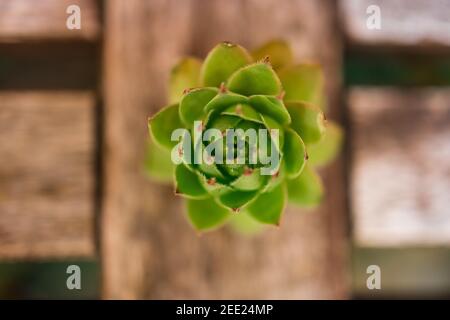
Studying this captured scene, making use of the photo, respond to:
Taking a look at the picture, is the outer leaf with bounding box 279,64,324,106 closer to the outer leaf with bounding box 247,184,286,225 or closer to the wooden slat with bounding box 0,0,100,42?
the outer leaf with bounding box 247,184,286,225

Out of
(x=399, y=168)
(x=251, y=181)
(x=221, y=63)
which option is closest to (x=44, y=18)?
(x=221, y=63)

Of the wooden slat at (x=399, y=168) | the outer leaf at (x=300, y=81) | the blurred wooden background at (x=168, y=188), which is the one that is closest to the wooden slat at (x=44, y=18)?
the blurred wooden background at (x=168, y=188)

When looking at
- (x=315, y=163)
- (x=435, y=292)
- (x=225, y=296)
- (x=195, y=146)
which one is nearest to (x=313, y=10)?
(x=315, y=163)

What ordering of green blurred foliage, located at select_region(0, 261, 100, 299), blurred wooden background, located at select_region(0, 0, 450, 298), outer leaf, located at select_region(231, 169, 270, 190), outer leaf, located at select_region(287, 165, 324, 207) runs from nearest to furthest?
outer leaf, located at select_region(231, 169, 270, 190)
outer leaf, located at select_region(287, 165, 324, 207)
blurred wooden background, located at select_region(0, 0, 450, 298)
green blurred foliage, located at select_region(0, 261, 100, 299)

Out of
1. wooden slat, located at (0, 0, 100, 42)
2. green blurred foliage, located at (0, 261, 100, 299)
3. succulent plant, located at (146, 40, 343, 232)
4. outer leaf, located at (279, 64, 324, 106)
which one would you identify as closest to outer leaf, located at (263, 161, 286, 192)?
succulent plant, located at (146, 40, 343, 232)

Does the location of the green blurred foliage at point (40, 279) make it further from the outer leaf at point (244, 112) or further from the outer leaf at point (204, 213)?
the outer leaf at point (244, 112)

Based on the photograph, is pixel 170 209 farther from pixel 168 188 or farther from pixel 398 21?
pixel 398 21
